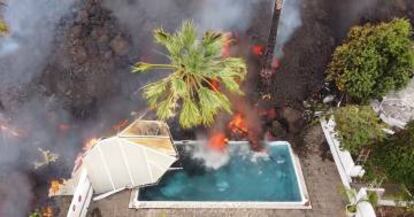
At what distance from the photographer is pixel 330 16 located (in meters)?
25.7

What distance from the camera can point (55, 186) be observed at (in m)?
19.0

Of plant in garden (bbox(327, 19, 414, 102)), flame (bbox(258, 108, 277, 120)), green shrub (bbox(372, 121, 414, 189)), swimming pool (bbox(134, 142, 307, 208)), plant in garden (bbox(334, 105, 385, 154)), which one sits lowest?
swimming pool (bbox(134, 142, 307, 208))

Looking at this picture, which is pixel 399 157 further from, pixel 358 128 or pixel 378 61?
pixel 378 61

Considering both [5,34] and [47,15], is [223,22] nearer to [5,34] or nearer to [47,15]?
[47,15]

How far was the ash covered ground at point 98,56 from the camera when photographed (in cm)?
2145

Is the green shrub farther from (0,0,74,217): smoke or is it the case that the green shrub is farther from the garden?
(0,0,74,217): smoke

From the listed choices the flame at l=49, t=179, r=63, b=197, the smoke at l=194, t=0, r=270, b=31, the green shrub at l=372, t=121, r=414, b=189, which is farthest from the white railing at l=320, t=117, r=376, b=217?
the flame at l=49, t=179, r=63, b=197

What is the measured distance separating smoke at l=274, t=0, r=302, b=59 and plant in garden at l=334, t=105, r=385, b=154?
7.01 meters

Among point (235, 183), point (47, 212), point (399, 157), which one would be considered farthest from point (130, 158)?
point (399, 157)

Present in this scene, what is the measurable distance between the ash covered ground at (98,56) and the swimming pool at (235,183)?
2.10 meters

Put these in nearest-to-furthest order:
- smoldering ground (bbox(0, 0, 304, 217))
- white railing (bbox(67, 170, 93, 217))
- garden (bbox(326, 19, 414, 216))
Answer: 1. garden (bbox(326, 19, 414, 216))
2. white railing (bbox(67, 170, 93, 217))
3. smoldering ground (bbox(0, 0, 304, 217))

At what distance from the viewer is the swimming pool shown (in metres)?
18.1

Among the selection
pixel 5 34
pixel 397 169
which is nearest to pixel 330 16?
pixel 397 169

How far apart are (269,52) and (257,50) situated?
4502 millimetres
